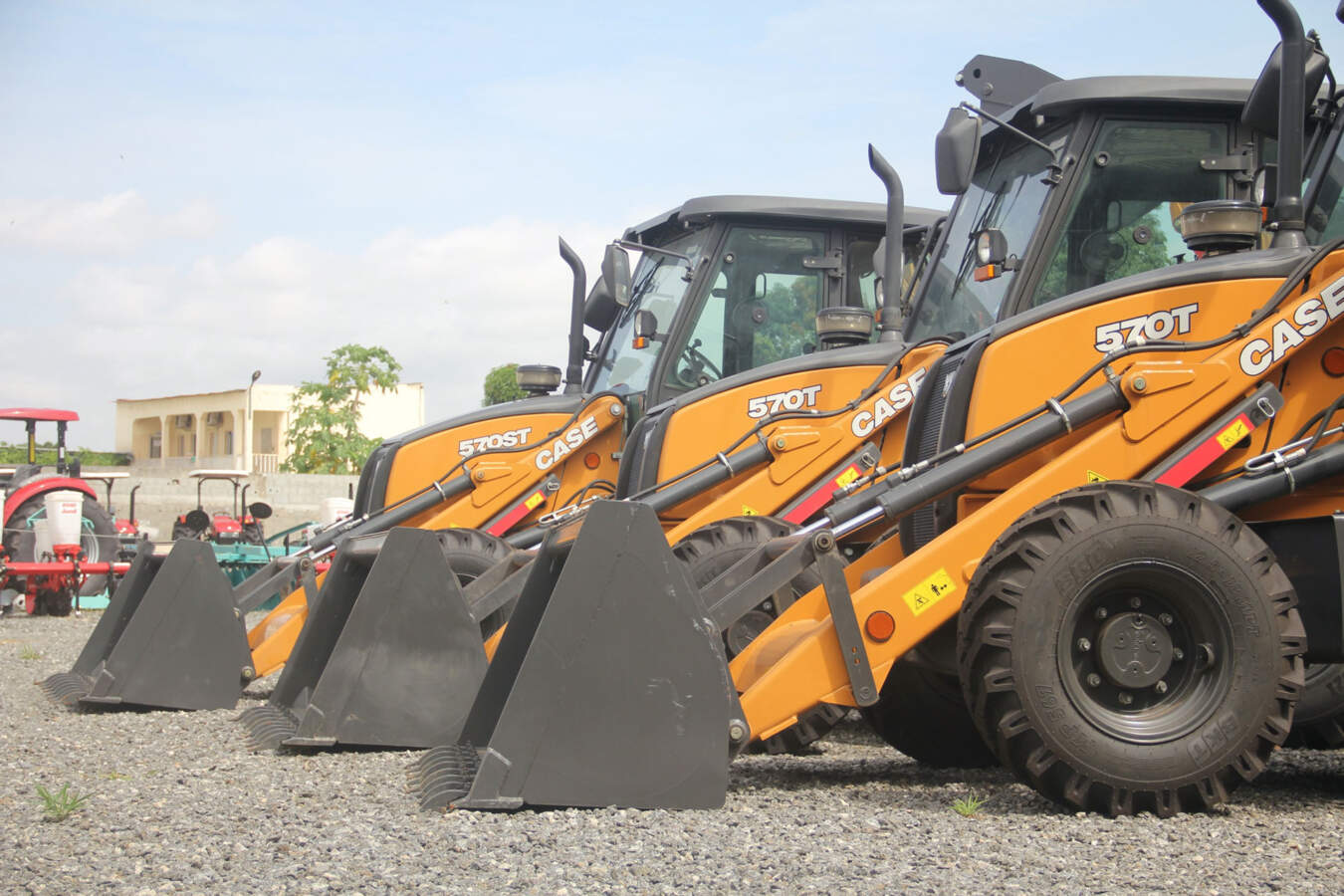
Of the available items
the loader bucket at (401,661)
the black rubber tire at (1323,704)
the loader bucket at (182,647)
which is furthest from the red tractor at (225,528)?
the black rubber tire at (1323,704)

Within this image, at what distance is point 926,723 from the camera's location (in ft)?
18.9

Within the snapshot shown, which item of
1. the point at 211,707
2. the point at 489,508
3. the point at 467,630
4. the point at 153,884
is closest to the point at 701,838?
the point at 153,884

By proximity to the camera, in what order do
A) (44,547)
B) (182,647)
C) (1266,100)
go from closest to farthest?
(1266,100) < (182,647) < (44,547)

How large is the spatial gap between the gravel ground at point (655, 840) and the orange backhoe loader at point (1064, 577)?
196mm

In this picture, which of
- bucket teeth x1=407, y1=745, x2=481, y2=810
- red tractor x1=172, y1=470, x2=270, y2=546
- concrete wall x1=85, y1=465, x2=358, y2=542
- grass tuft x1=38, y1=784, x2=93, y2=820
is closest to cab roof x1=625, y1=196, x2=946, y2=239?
bucket teeth x1=407, y1=745, x2=481, y2=810

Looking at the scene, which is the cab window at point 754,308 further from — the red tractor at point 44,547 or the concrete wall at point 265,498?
the concrete wall at point 265,498

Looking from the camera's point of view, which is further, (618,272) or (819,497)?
(618,272)

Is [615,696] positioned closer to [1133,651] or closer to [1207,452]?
[1133,651]

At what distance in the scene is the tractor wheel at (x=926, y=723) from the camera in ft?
18.7

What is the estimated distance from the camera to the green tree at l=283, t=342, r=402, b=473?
38.6m

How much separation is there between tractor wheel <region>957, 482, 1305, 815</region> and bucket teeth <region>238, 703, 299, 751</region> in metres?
2.94

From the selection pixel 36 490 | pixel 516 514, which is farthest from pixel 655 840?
pixel 36 490

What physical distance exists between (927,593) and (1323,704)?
6.76 ft

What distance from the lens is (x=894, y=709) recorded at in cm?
580
